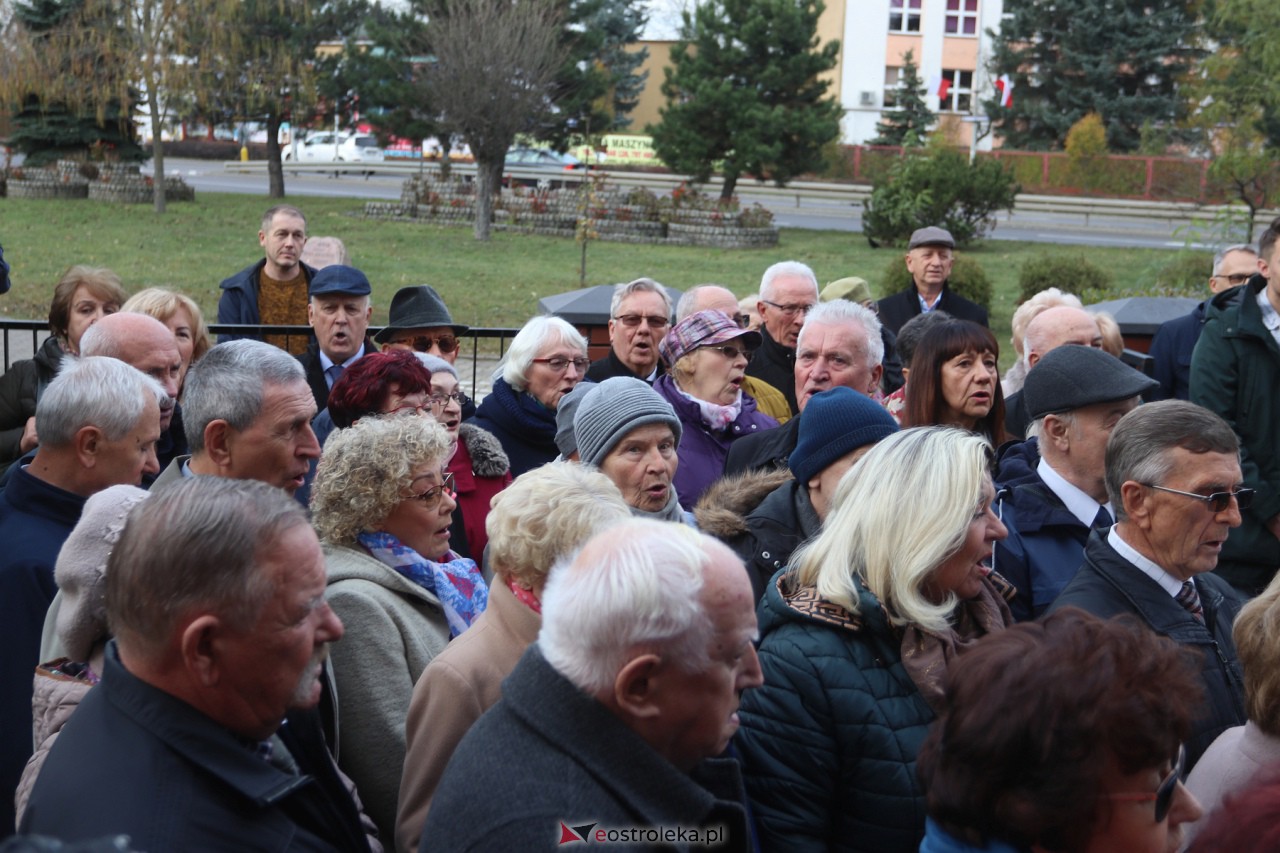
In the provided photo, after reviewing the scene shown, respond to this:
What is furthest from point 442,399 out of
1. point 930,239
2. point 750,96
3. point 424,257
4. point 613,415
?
point 750,96

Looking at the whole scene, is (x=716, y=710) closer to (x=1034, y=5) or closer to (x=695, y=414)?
(x=695, y=414)

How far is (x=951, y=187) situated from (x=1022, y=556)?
24.1 metres

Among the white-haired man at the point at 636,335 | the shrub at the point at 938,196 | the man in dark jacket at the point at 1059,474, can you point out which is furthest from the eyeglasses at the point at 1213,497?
the shrub at the point at 938,196

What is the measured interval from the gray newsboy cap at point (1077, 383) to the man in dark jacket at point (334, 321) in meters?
3.55

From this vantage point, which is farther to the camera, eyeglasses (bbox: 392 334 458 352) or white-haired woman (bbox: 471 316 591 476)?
eyeglasses (bbox: 392 334 458 352)

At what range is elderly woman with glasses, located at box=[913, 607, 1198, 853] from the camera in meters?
2.19

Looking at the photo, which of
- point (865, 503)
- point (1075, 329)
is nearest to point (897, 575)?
point (865, 503)

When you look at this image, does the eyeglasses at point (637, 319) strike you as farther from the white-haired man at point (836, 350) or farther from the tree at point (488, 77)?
the tree at point (488, 77)

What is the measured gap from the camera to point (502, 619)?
3.08 meters

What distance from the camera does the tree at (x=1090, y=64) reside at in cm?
4609

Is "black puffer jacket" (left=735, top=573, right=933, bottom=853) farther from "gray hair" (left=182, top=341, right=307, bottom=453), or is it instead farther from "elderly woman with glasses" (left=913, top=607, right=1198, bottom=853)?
"gray hair" (left=182, top=341, right=307, bottom=453)

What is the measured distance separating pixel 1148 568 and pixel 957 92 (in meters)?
57.2

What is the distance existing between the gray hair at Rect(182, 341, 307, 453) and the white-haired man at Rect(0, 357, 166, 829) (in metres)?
0.13

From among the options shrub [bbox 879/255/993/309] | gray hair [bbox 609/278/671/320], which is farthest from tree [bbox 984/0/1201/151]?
gray hair [bbox 609/278/671/320]
